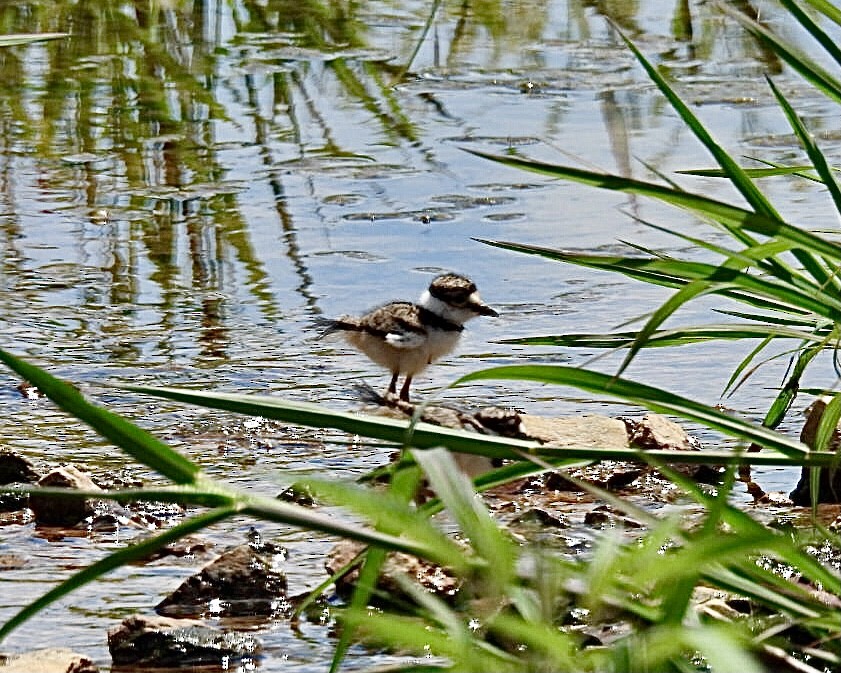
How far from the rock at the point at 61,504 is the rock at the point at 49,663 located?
97cm

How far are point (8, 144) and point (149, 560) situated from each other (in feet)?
15.1

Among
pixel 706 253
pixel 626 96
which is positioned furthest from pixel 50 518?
pixel 626 96

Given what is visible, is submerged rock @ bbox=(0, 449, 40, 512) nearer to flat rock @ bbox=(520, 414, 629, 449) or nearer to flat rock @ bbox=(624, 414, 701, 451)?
flat rock @ bbox=(520, 414, 629, 449)

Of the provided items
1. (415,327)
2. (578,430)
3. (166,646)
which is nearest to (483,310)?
(415,327)

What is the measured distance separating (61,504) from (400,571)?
1048mm

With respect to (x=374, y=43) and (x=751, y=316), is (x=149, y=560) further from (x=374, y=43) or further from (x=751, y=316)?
(x=374, y=43)

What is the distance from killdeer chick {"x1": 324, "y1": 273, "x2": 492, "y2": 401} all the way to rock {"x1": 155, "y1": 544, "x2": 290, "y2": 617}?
2.15m

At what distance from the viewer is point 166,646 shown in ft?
11.1

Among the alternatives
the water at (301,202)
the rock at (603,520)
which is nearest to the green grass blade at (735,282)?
the water at (301,202)

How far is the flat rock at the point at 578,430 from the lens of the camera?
4902 millimetres

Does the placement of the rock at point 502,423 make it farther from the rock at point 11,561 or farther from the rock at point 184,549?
the rock at point 11,561

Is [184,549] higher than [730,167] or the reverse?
the reverse

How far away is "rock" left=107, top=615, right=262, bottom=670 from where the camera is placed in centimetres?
338

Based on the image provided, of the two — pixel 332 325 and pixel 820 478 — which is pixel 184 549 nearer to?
pixel 820 478
